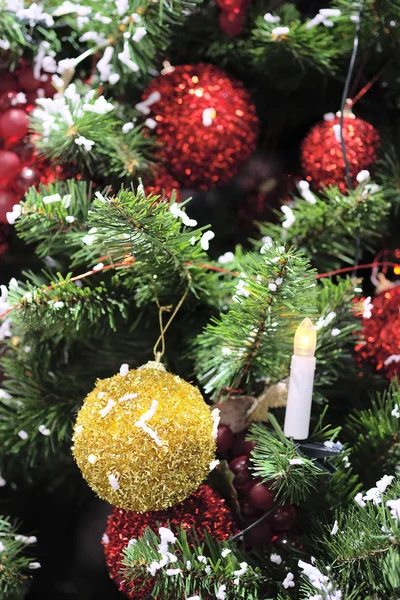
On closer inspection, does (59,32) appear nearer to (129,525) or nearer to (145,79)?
(145,79)

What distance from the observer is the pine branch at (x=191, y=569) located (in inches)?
18.2

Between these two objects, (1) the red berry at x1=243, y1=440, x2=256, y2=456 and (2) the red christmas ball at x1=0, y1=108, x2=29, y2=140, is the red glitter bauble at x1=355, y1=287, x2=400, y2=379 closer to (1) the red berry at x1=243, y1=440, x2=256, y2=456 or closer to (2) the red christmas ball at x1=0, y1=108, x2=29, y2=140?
(1) the red berry at x1=243, y1=440, x2=256, y2=456

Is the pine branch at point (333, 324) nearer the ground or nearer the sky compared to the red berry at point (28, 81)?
nearer the ground

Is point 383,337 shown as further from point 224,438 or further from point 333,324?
point 224,438

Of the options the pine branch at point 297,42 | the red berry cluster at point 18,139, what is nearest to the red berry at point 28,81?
the red berry cluster at point 18,139

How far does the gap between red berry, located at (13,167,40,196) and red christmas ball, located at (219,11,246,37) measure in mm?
246

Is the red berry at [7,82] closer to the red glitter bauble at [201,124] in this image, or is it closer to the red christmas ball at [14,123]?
the red christmas ball at [14,123]

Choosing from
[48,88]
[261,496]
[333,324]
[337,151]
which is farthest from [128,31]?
[261,496]

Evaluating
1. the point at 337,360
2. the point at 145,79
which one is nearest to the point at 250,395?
the point at 337,360

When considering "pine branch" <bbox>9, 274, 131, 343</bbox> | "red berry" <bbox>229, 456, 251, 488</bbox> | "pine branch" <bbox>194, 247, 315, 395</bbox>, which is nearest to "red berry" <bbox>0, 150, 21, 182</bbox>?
"pine branch" <bbox>9, 274, 131, 343</bbox>

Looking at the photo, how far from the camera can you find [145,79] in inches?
26.7

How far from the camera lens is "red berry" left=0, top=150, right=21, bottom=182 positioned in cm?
61

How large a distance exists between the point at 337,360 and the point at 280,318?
0.14m

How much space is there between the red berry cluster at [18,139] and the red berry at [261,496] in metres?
0.34
